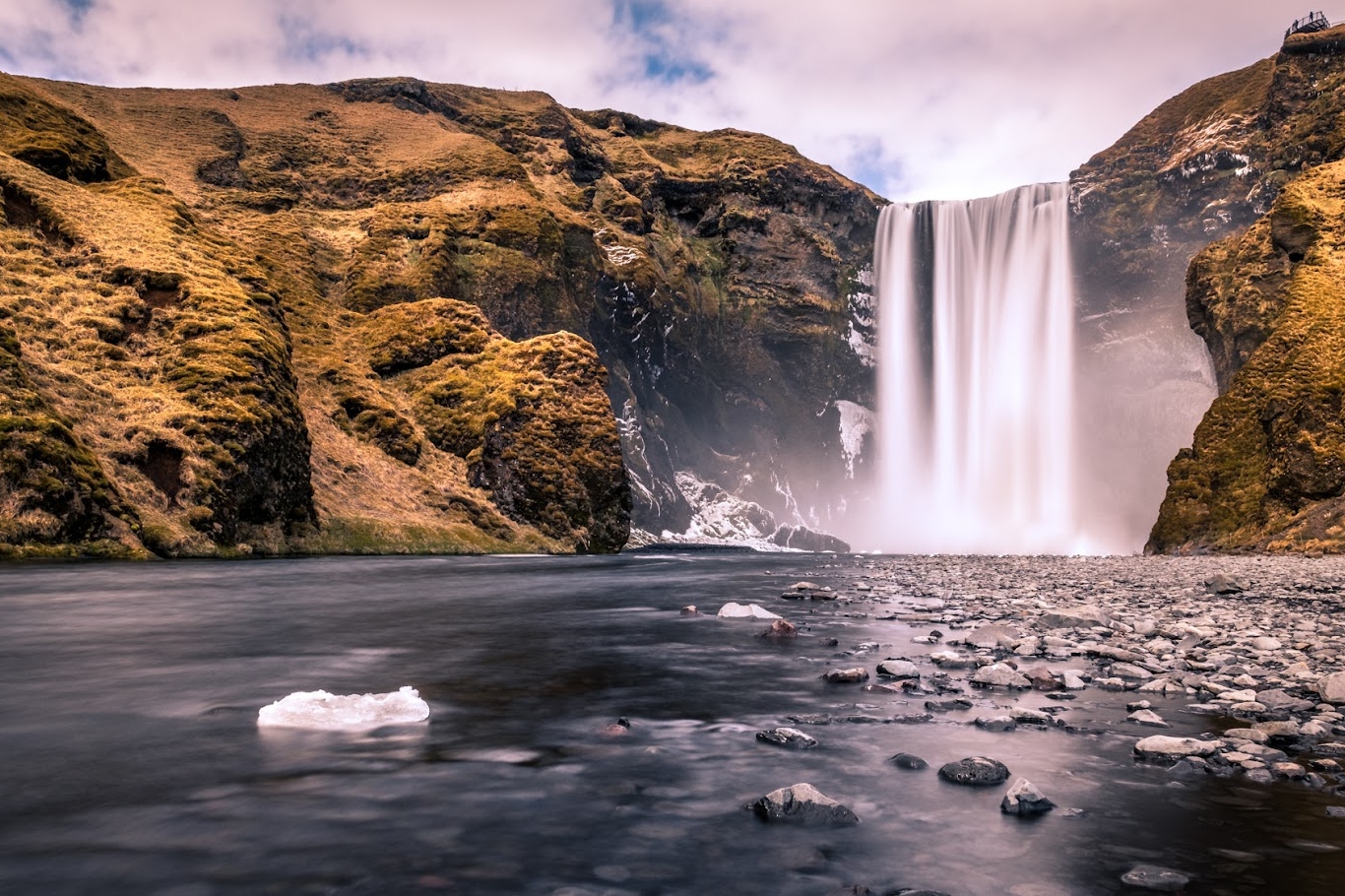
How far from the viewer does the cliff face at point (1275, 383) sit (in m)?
39.8

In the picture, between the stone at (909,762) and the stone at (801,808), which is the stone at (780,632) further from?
the stone at (801,808)

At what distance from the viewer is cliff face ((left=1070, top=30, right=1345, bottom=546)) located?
10367cm

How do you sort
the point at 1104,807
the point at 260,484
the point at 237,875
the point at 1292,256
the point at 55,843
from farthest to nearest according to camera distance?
the point at 1292,256 < the point at 260,484 < the point at 1104,807 < the point at 55,843 < the point at 237,875

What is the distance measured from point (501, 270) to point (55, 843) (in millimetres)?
98615

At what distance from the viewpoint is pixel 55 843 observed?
14.3ft

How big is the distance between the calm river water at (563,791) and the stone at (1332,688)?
4.62 ft

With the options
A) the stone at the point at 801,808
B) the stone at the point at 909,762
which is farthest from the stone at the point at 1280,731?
the stone at the point at 801,808

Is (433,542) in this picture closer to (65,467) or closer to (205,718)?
(65,467)

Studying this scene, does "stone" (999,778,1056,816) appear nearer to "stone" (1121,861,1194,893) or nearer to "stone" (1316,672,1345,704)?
"stone" (1121,861,1194,893)

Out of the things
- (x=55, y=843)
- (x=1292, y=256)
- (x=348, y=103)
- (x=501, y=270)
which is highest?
(x=348, y=103)

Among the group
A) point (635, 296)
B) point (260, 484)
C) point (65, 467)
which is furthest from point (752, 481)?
point (65, 467)

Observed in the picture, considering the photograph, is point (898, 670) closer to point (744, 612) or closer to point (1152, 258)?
point (744, 612)

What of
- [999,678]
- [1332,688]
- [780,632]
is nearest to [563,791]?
[999,678]

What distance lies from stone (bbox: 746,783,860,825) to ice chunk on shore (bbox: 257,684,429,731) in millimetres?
3865
